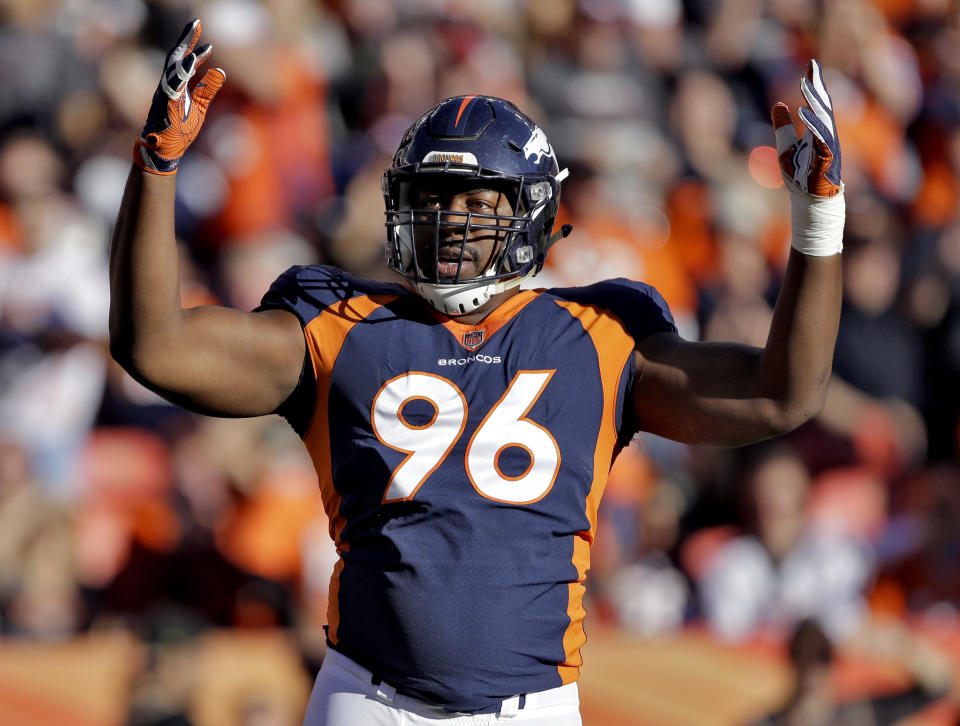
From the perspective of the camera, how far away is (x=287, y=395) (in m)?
2.78

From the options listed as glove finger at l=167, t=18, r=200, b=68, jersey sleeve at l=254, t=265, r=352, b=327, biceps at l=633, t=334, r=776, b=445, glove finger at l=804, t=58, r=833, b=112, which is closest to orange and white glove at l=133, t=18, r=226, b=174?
glove finger at l=167, t=18, r=200, b=68

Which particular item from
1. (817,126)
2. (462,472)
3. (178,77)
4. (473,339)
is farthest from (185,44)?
(817,126)

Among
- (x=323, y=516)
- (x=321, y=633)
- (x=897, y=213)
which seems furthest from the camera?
(x=897, y=213)

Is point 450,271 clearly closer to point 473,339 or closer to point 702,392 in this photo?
point 473,339

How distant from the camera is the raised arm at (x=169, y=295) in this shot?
2428 millimetres

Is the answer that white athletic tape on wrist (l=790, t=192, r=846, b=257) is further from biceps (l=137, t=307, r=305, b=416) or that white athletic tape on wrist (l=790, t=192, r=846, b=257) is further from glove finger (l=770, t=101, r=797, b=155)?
biceps (l=137, t=307, r=305, b=416)

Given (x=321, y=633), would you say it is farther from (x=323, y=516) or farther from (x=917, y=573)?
(x=917, y=573)

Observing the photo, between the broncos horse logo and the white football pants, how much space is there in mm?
1173

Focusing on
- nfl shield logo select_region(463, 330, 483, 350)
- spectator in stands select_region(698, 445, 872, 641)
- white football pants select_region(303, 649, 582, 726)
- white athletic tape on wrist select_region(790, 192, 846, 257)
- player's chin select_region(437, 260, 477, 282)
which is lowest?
spectator in stands select_region(698, 445, 872, 641)

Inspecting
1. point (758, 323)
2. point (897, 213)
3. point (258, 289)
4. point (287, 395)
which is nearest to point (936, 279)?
point (897, 213)

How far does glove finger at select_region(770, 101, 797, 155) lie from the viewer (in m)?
2.62

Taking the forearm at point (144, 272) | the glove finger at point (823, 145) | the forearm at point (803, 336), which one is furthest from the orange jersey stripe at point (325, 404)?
the glove finger at point (823, 145)

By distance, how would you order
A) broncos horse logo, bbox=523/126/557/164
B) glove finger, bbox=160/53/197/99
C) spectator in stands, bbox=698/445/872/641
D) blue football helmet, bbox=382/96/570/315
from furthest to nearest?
spectator in stands, bbox=698/445/872/641, broncos horse logo, bbox=523/126/557/164, blue football helmet, bbox=382/96/570/315, glove finger, bbox=160/53/197/99

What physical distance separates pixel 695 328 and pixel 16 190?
11.4ft
